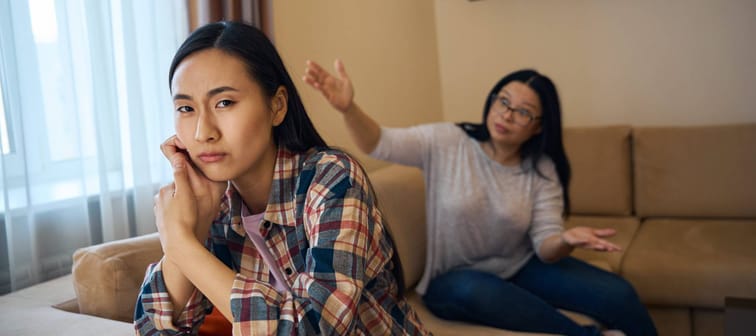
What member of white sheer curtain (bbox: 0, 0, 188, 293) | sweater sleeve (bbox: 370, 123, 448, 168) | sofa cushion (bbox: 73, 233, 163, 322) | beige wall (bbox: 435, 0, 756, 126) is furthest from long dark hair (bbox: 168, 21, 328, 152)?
beige wall (bbox: 435, 0, 756, 126)

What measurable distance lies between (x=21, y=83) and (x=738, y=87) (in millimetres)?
2657

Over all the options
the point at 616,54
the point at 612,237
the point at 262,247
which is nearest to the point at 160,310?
the point at 262,247

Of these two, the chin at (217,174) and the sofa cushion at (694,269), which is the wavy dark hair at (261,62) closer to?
the chin at (217,174)

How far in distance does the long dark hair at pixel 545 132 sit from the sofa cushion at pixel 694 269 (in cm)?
37

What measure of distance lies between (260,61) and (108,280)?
1.80ft

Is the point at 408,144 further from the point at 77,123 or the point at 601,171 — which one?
the point at 601,171

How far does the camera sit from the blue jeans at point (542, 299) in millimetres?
1903

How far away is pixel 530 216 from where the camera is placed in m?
2.14

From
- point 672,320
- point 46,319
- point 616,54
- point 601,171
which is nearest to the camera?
point 46,319

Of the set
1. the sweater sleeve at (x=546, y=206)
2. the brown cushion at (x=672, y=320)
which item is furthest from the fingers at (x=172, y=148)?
the brown cushion at (x=672, y=320)

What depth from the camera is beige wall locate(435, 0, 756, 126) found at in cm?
299

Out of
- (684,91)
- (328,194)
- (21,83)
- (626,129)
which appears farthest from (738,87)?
(21,83)

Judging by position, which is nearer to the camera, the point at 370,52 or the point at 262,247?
the point at 262,247

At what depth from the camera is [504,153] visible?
2201mm
